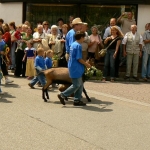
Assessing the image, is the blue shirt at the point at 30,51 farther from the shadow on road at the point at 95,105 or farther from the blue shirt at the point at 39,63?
the shadow on road at the point at 95,105

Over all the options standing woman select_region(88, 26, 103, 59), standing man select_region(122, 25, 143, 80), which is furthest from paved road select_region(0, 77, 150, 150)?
standing woman select_region(88, 26, 103, 59)

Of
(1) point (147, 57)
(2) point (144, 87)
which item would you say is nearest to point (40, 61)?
(2) point (144, 87)

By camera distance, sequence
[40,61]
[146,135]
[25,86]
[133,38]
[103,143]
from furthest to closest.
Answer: [133,38], [25,86], [40,61], [146,135], [103,143]

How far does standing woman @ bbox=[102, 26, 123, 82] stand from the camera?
13.8m

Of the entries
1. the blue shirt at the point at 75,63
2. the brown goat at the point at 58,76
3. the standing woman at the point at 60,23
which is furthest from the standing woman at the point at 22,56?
the blue shirt at the point at 75,63

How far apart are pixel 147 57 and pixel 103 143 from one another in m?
7.82

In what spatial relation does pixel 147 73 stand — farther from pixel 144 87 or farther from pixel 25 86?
pixel 25 86

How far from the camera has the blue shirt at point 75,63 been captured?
9.59m

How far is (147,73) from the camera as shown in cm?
1452

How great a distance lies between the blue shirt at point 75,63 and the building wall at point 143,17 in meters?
6.33

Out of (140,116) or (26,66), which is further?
(26,66)

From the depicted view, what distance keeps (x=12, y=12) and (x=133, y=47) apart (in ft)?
18.7

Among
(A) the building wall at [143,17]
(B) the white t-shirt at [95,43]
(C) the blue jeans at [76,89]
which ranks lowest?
(C) the blue jeans at [76,89]

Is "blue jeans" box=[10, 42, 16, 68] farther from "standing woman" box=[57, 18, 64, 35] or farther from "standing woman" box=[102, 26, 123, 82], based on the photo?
"standing woman" box=[102, 26, 123, 82]
